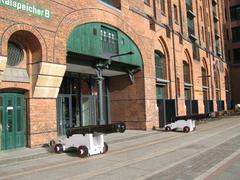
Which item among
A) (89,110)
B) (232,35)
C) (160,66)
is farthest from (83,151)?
(232,35)

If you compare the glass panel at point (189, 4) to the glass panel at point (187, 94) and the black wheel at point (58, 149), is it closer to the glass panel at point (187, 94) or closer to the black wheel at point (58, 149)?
the glass panel at point (187, 94)

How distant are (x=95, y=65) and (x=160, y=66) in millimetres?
9849

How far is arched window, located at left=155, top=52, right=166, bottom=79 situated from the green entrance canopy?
4.28m

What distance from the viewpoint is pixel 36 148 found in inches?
583

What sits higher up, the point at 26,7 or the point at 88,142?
the point at 26,7

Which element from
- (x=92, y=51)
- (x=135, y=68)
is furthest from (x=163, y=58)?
(x=92, y=51)

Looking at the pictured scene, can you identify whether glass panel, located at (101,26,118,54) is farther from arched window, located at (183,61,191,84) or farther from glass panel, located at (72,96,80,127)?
arched window, located at (183,61,191,84)

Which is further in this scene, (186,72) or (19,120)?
(186,72)

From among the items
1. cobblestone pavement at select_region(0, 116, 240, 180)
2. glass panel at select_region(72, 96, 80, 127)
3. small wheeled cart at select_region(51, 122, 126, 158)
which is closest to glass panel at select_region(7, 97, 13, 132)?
cobblestone pavement at select_region(0, 116, 240, 180)

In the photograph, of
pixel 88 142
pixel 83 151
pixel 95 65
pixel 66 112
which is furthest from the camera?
pixel 66 112

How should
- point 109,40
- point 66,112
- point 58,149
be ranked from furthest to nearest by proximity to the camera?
point 66,112 < point 109,40 < point 58,149

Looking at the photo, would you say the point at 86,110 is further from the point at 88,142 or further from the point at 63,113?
the point at 88,142

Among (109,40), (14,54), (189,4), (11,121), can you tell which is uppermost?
(189,4)

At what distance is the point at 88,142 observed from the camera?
1291 cm
